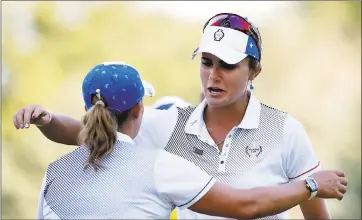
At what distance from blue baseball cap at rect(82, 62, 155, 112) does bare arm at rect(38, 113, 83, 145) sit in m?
0.49

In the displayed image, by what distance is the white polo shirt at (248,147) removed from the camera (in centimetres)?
366

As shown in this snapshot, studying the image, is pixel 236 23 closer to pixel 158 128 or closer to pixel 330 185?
pixel 158 128

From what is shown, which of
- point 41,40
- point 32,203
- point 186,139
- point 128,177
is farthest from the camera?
point 41,40

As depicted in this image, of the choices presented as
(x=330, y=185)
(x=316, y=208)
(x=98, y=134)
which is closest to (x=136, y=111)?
(x=98, y=134)

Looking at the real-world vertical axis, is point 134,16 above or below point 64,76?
above

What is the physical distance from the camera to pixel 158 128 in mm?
3781

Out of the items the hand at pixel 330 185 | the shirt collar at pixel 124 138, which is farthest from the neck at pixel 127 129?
the hand at pixel 330 185

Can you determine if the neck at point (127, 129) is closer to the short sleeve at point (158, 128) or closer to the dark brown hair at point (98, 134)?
the dark brown hair at point (98, 134)

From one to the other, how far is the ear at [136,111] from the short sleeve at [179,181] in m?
0.28

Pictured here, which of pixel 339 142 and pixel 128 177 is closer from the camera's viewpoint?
pixel 128 177

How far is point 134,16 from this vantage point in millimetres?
9883

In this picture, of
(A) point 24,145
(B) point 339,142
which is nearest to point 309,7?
(B) point 339,142

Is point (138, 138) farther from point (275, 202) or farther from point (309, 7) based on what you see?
point (309, 7)

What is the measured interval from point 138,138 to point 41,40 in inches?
254
